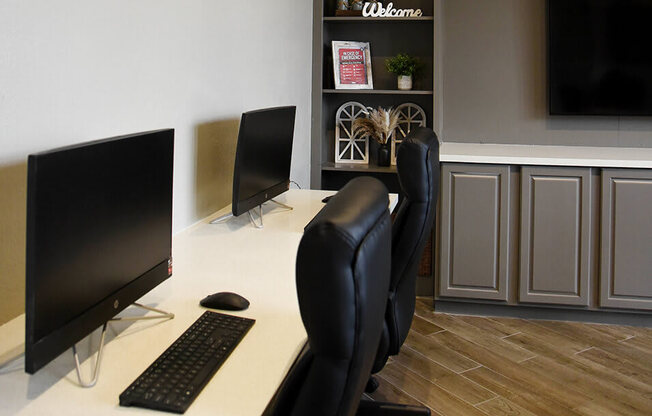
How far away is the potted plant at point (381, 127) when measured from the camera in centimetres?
386

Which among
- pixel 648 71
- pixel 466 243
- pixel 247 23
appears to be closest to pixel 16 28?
pixel 247 23

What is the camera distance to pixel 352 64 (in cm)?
402

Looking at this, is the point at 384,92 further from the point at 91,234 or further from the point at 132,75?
the point at 91,234

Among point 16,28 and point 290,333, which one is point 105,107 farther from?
point 290,333

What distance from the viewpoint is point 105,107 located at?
5.85 feet

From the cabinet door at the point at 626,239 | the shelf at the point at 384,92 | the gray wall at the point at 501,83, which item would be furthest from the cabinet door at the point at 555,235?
the shelf at the point at 384,92

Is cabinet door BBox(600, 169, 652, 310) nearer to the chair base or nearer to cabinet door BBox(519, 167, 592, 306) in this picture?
cabinet door BBox(519, 167, 592, 306)

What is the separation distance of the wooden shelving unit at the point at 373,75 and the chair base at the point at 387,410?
175 cm

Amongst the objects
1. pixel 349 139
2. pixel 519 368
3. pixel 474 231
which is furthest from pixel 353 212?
pixel 349 139

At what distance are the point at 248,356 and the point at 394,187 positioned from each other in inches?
115

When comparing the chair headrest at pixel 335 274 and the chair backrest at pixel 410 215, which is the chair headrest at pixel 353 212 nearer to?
the chair headrest at pixel 335 274

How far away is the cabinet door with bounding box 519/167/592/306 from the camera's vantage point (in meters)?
3.34

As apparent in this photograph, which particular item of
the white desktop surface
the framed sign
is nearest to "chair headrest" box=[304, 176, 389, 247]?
the white desktop surface

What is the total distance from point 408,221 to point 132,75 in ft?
2.78
